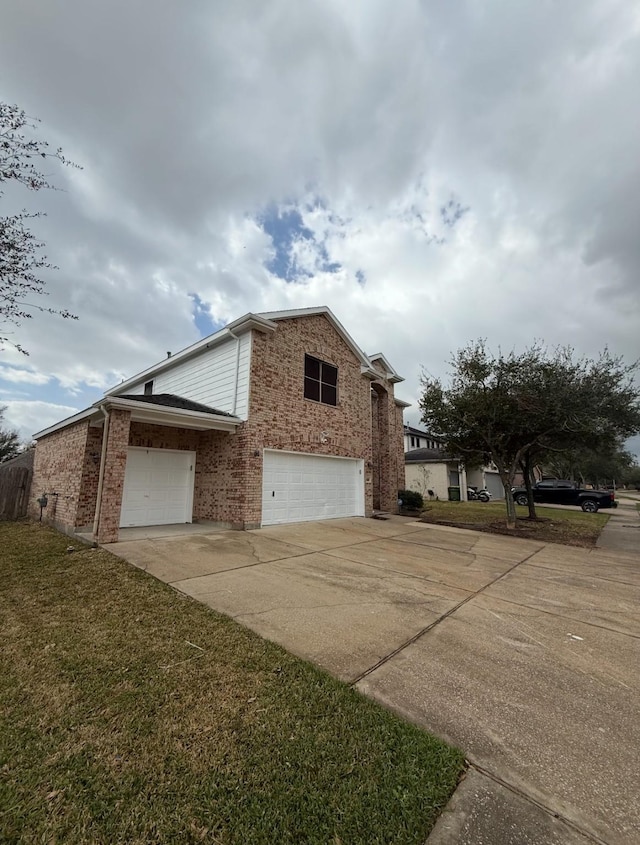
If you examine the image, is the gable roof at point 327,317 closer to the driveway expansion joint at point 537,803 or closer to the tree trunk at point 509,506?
the tree trunk at point 509,506

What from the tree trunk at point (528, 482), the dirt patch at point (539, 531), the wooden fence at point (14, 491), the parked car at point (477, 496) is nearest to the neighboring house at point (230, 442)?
the wooden fence at point (14, 491)

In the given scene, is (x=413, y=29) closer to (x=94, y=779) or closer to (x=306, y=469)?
(x=306, y=469)

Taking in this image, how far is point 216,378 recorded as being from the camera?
11234mm

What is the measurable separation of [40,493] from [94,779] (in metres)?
12.3

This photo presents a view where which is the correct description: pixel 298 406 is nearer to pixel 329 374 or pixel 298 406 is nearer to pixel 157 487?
pixel 329 374

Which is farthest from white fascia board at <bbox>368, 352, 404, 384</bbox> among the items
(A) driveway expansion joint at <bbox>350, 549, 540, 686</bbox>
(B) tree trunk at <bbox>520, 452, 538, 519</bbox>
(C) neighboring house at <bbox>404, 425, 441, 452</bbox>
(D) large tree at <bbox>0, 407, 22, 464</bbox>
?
(D) large tree at <bbox>0, 407, 22, 464</bbox>

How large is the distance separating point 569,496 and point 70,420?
2755 centimetres

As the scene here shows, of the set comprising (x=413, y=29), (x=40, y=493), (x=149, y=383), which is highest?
(x=413, y=29)

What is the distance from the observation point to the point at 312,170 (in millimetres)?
10047

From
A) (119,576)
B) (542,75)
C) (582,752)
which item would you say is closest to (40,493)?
(119,576)

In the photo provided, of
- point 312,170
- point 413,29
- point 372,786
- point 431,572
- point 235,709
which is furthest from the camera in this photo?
point 312,170

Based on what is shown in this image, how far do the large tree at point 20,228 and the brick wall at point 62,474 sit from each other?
4805 millimetres

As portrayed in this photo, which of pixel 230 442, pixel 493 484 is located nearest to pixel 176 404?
pixel 230 442

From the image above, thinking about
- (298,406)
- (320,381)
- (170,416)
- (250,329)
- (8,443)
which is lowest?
(170,416)
